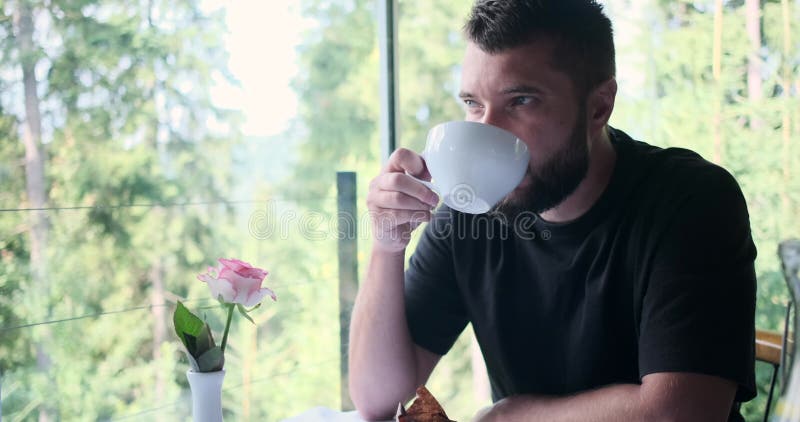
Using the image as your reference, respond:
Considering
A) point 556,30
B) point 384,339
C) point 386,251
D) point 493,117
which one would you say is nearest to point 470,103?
point 493,117

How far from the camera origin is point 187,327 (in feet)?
3.00

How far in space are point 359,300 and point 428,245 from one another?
0.55ft

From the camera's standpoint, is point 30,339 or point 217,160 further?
point 217,160

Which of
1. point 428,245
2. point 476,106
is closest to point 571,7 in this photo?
point 476,106

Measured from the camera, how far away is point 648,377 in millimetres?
904

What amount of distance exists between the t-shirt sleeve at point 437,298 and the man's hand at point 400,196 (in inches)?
6.5

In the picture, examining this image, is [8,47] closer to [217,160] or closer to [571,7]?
[217,160]

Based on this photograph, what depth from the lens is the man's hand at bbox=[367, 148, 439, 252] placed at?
1036 mm

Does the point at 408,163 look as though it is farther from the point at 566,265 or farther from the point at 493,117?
the point at 566,265

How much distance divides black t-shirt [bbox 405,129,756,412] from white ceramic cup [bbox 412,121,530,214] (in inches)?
10.2

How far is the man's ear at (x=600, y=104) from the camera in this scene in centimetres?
114

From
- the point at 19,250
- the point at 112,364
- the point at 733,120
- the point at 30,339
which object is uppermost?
the point at 733,120

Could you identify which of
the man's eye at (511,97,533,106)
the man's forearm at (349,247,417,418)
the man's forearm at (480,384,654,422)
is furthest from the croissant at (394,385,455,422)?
the man's eye at (511,97,533,106)

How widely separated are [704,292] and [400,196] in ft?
1.46
